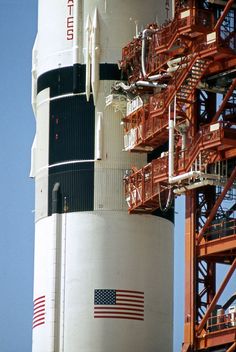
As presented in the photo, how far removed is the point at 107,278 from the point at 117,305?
140 centimetres

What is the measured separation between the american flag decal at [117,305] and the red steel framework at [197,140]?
14.8 feet

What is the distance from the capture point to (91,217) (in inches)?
3799

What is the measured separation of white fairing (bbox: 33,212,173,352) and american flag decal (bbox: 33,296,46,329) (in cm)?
45

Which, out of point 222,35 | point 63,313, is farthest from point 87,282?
point 222,35

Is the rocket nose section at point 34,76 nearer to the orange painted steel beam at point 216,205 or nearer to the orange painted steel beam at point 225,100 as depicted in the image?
the orange painted steel beam at point 225,100

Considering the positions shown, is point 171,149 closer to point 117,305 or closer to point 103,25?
point 117,305

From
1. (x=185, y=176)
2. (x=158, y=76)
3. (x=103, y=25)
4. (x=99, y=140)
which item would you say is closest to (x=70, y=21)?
(x=103, y=25)

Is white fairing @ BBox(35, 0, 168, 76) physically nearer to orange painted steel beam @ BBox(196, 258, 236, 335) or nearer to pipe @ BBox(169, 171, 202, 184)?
pipe @ BBox(169, 171, 202, 184)

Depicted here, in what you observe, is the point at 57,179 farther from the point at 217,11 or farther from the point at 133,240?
the point at 217,11

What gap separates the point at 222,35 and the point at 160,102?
473 centimetres

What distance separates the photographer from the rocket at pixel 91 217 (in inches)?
3770

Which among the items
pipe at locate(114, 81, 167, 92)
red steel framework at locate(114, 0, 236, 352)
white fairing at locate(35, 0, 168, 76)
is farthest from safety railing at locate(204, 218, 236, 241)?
white fairing at locate(35, 0, 168, 76)

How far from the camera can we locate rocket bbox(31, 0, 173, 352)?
314 feet

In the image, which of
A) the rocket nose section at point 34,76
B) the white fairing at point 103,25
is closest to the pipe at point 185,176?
the white fairing at point 103,25
